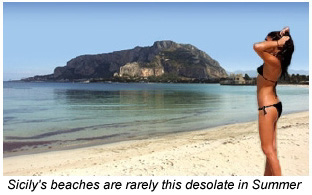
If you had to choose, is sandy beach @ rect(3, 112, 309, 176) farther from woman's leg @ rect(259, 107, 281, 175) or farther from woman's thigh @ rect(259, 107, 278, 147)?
woman's thigh @ rect(259, 107, 278, 147)

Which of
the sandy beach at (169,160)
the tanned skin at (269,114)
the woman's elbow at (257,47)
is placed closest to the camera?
the woman's elbow at (257,47)

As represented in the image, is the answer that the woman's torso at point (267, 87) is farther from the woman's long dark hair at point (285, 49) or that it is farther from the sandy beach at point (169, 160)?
the sandy beach at point (169, 160)

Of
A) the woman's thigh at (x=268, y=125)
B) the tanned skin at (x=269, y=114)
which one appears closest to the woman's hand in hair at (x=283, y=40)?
the tanned skin at (x=269, y=114)

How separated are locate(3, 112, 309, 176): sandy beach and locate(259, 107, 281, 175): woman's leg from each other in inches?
105

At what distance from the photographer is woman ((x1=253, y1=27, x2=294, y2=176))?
12.5 ft

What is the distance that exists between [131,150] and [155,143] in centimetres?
144

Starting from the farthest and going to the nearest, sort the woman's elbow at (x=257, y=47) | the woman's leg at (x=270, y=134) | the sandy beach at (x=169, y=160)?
1. the sandy beach at (x=169, y=160)
2. the woman's leg at (x=270, y=134)
3. the woman's elbow at (x=257, y=47)

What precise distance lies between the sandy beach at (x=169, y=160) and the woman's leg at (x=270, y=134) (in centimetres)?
267

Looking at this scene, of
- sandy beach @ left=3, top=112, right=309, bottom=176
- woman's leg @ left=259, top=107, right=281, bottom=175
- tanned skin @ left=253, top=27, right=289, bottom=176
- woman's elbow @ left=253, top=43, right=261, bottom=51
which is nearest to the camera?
woman's elbow @ left=253, top=43, right=261, bottom=51

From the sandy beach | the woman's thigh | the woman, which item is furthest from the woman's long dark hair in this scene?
the sandy beach

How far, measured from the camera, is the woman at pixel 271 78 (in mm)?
3807

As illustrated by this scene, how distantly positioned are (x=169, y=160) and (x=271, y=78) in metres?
4.80

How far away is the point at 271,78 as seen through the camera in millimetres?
4047

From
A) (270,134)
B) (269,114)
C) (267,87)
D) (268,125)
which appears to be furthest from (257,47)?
(270,134)
